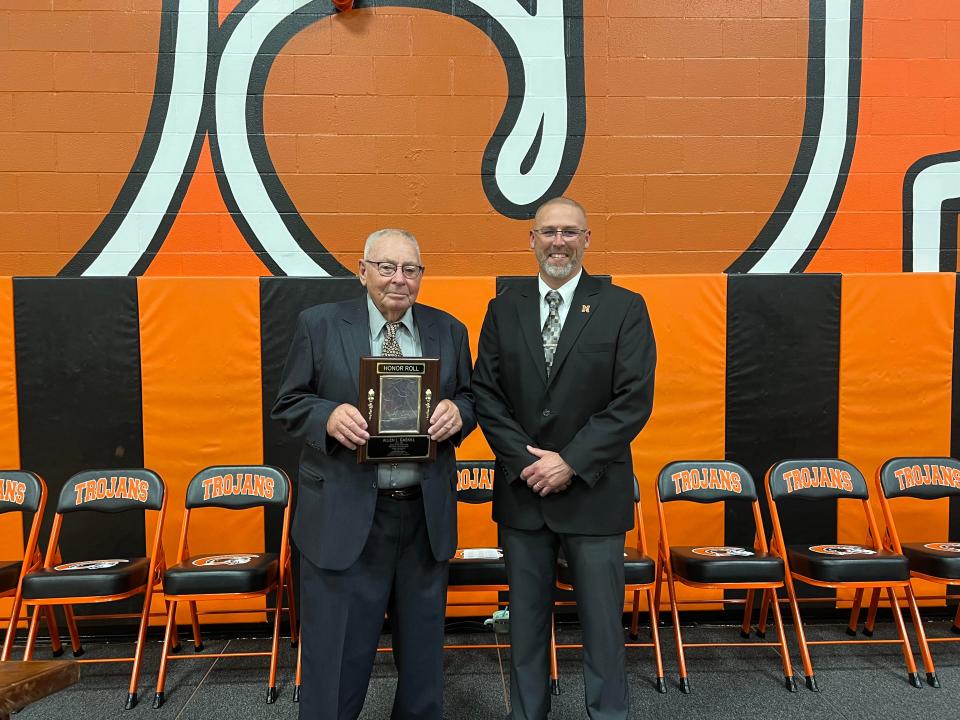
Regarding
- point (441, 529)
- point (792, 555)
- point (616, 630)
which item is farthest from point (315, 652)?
point (792, 555)

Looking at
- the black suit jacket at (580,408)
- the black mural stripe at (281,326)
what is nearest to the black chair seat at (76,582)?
the black mural stripe at (281,326)

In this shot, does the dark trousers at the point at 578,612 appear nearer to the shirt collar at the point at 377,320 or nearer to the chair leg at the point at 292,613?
the shirt collar at the point at 377,320

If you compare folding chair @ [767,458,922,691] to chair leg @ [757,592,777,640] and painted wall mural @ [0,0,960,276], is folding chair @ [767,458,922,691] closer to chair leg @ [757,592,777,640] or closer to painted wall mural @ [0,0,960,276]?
chair leg @ [757,592,777,640]

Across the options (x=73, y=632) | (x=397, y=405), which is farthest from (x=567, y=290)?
(x=73, y=632)

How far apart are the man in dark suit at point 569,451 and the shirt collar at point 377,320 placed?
0.36 metres

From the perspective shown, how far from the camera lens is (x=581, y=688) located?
3.13m

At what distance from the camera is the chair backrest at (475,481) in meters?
3.65

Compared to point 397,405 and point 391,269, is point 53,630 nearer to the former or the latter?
point 397,405

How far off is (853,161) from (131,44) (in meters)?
4.63

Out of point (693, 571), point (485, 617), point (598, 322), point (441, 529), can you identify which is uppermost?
point (598, 322)

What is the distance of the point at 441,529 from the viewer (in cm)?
233

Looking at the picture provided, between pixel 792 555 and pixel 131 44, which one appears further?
pixel 131 44

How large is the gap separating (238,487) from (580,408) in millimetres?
2093

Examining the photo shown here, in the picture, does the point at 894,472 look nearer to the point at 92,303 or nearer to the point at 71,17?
the point at 92,303
